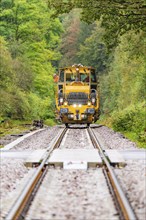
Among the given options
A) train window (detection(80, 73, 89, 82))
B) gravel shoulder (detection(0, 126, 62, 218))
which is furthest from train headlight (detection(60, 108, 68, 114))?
gravel shoulder (detection(0, 126, 62, 218))

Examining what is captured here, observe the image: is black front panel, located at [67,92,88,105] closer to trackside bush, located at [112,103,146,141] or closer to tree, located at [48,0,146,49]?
trackside bush, located at [112,103,146,141]

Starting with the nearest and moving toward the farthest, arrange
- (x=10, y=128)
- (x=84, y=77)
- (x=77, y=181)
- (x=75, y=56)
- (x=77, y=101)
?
(x=77, y=181), (x=77, y=101), (x=84, y=77), (x=10, y=128), (x=75, y=56)

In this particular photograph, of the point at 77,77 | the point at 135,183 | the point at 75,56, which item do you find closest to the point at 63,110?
the point at 77,77

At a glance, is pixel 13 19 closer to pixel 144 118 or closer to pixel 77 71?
pixel 77 71

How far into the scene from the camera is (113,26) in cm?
2511

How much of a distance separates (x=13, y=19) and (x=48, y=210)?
5284cm

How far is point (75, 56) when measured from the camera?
94250 mm

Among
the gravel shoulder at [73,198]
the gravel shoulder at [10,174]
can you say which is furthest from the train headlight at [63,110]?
the gravel shoulder at [73,198]

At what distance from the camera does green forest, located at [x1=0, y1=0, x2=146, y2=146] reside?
76.7 ft

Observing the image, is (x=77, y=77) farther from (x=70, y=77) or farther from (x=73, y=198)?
(x=73, y=198)

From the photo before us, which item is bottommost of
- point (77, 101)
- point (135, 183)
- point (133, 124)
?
point (133, 124)

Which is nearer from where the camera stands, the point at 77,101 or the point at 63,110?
the point at 63,110

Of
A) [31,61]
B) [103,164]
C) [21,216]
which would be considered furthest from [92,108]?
[31,61]

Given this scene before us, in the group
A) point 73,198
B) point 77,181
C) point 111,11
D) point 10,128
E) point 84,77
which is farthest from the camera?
point 10,128
